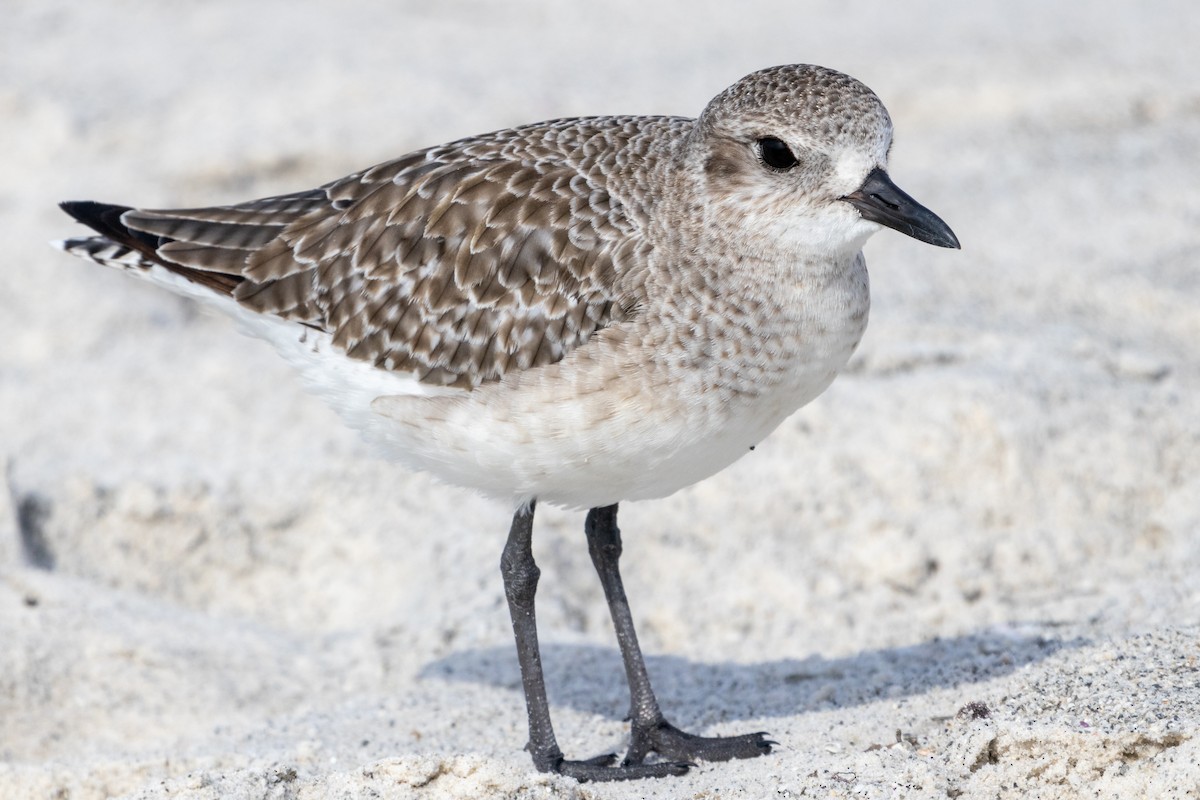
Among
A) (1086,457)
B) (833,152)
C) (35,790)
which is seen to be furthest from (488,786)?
(1086,457)

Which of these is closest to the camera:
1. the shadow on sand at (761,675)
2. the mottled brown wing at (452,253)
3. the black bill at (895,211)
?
the black bill at (895,211)

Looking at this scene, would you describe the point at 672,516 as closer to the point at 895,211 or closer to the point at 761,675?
the point at 761,675

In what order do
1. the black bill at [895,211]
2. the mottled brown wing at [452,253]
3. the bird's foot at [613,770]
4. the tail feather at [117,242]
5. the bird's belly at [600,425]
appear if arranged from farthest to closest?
the tail feather at [117,242] < the bird's foot at [613,770] < the mottled brown wing at [452,253] < the bird's belly at [600,425] < the black bill at [895,211]

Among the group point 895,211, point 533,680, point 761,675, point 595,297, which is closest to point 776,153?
point 895,211

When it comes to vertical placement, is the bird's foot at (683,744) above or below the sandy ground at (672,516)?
below

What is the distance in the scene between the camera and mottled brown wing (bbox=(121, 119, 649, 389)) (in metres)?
4.60

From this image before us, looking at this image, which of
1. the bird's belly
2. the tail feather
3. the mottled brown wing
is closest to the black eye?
the mottled brown wing

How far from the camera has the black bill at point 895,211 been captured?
13.9 ft

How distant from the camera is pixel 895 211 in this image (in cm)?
424

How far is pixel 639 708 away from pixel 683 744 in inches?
7.9

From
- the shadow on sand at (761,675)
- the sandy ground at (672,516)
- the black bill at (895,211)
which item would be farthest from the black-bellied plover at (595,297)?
the sandy ground at (672,516)

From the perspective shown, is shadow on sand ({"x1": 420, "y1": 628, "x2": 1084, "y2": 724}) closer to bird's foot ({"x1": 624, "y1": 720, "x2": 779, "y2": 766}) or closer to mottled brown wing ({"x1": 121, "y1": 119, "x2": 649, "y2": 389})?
bird's foot ({"x1": 624, "y1": 720, "x2": 779, "y2": 766})

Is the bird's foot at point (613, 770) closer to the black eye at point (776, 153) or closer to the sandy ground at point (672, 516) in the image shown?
the sandy ground at point (672, 516)

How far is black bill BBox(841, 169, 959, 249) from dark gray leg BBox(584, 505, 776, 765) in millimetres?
1586
